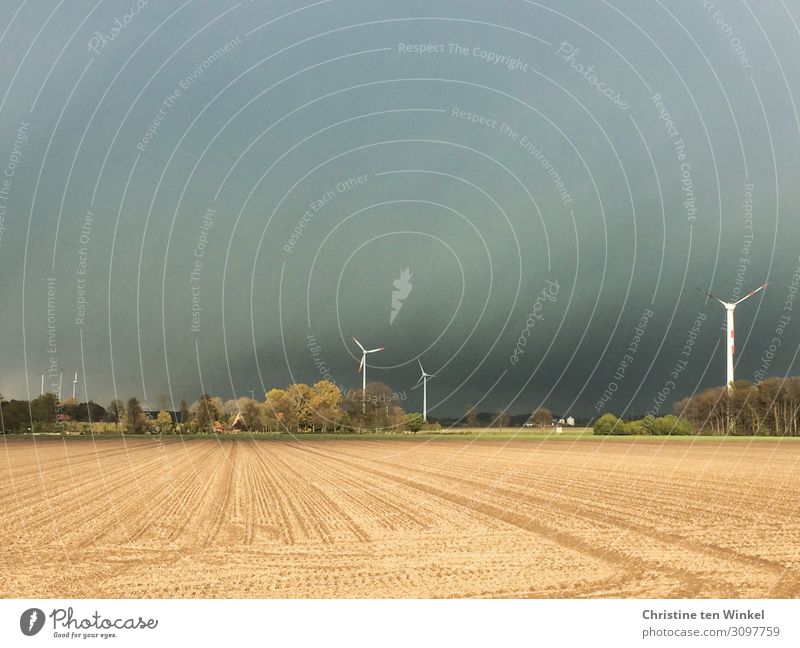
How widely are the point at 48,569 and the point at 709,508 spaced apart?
2095 centimetres

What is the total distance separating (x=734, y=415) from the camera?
76.8m

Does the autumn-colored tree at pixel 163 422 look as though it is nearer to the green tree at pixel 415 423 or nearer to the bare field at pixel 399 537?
the green tree at pixel 415 423

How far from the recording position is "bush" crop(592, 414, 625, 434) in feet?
307

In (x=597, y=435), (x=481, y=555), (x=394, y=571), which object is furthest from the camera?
(x=597, y=435)

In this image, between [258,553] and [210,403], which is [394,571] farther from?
[210,403]

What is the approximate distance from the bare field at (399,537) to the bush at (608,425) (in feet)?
182

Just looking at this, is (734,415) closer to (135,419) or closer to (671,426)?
(671,426)

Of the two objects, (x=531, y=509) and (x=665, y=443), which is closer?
(x=531, y=509)

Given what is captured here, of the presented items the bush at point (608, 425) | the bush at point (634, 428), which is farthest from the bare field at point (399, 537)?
the bush at point (608, 425)

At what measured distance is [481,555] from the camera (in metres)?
17.3

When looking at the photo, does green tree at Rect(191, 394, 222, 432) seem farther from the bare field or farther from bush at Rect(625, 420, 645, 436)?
bush at Rect(625, 420, 645, 436)

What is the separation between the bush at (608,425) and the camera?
93.4m

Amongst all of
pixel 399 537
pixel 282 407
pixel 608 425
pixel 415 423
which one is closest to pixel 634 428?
pixel 608 425
